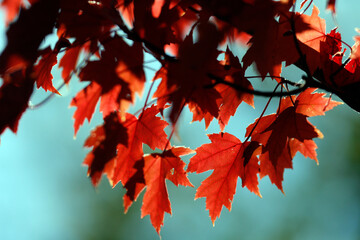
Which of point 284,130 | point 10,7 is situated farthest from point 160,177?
point 10,7

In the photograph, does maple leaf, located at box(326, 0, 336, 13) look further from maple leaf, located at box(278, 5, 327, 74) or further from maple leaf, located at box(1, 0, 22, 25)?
maple leaf, located at box(1, 0, 22, 25)

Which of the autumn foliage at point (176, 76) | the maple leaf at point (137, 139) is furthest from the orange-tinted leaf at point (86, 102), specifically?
the maple leaf at point (137, 139)

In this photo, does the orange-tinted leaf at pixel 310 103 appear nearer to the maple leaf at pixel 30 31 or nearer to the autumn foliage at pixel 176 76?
the autumn foliage at pixel 176 76

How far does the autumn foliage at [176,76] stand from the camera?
764 millimetres

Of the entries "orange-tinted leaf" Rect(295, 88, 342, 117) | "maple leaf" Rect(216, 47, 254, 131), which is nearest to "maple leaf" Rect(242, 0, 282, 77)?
"maple leaf" Rect(216, 47, 254, 131)

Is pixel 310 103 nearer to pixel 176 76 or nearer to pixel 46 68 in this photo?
pixel 176 76

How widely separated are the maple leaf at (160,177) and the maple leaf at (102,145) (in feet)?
0.55

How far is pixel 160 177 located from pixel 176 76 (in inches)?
18.7

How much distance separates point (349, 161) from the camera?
7.09 metres

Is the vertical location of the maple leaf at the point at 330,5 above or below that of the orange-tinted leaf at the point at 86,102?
below

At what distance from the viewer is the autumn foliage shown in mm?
764

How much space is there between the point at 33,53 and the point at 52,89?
42cm

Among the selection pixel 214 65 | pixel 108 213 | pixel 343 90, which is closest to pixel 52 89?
pixel 214 65

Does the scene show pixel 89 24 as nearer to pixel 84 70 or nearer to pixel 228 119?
pixel 84 70
